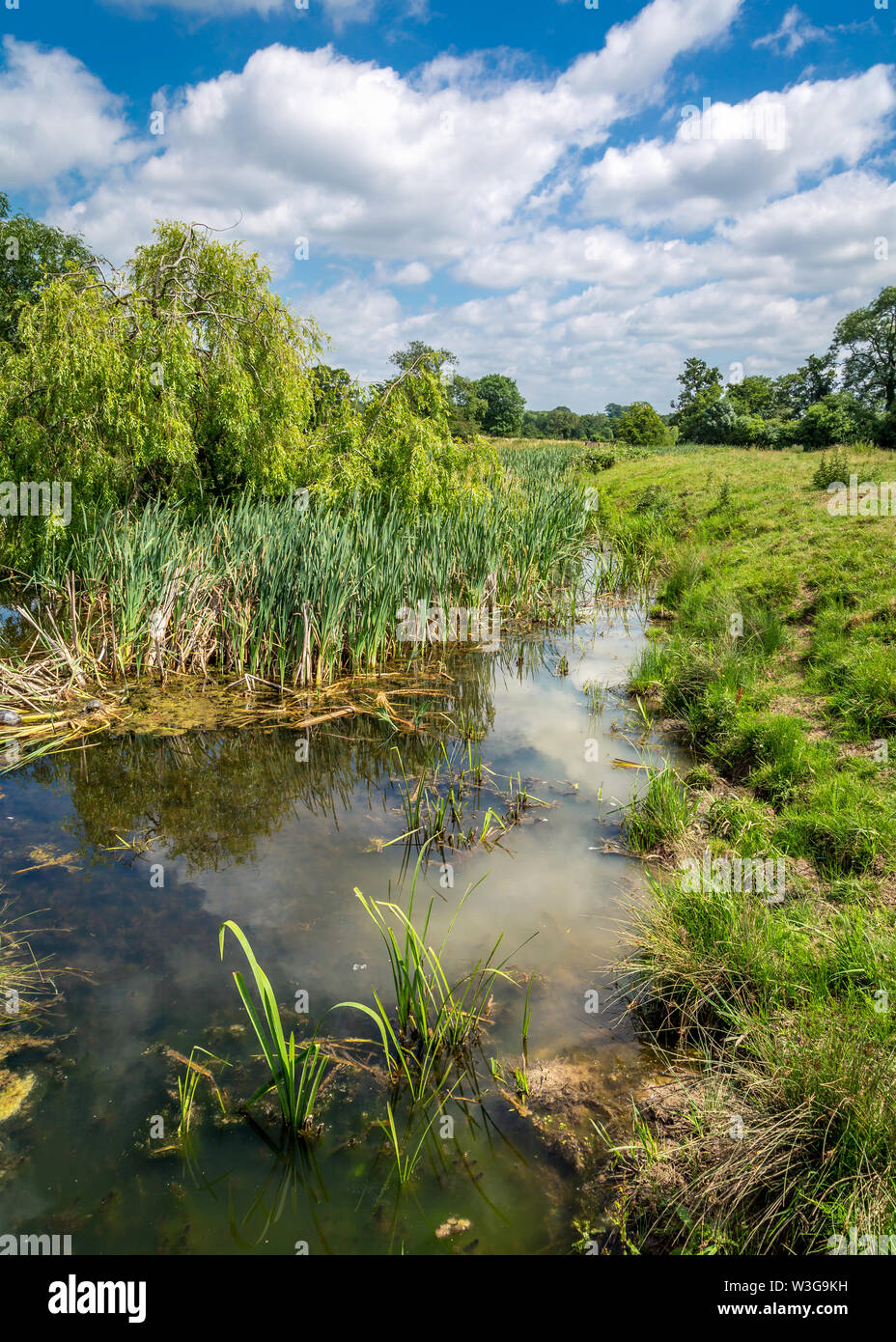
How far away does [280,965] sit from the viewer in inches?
144

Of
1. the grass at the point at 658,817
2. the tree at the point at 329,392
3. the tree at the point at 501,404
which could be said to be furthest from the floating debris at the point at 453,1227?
the tree at the point at 501,404

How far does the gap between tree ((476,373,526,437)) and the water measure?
69.8 meters

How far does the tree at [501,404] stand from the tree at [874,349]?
105ft

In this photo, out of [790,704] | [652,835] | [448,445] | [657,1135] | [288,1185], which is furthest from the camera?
[448,445]

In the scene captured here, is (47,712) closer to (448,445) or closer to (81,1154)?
(81,1154)

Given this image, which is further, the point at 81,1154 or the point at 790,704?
the point at 790,704

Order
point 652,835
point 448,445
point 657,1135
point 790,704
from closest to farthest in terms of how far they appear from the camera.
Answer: point 657,1135, point 652,835, point 790,704, point 448,445

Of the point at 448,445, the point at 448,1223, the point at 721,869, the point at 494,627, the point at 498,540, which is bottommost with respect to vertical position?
the point at 448,1223

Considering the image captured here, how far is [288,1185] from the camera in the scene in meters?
2.52

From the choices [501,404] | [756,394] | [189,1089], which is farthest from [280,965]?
[501,404]

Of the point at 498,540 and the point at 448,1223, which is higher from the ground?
the point at 498,540

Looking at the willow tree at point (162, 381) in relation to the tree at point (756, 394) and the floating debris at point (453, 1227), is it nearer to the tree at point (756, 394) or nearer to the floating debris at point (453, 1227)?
the floating debris at point (453, 1227)
